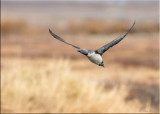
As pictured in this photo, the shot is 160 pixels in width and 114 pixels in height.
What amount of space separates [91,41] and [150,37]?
402cm

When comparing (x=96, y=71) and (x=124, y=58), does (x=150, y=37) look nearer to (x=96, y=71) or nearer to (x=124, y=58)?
(x=124, y=58)

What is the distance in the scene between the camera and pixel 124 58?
19344 millimetres

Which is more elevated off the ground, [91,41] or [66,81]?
[66,81]

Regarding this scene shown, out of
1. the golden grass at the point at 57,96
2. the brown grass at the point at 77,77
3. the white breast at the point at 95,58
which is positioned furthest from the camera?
the brown grass at the point at 77,77

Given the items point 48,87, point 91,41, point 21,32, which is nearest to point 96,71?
point 48,87

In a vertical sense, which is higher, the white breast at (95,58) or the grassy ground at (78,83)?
the white breast at (95,58)

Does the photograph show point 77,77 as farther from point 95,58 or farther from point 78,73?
point 95,58

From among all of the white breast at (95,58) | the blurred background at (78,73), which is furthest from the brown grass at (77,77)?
the white breast at (95,58)

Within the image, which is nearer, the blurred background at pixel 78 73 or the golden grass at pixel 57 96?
the golden grass at pixel 57 96

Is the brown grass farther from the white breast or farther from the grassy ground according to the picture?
the white breast

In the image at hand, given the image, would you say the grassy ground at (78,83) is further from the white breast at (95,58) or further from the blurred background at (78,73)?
the white breast at (95,58)

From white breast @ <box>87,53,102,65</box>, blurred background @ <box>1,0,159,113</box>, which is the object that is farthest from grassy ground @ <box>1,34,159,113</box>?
white breast @ <box>87,53,102,65</box>

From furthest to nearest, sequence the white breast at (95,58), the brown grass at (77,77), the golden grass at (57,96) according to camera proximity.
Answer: the brown grass at (77,77)
the golden grass at (57,96)
the white breast at (95,58)

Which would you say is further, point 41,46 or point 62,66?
point 41,46
